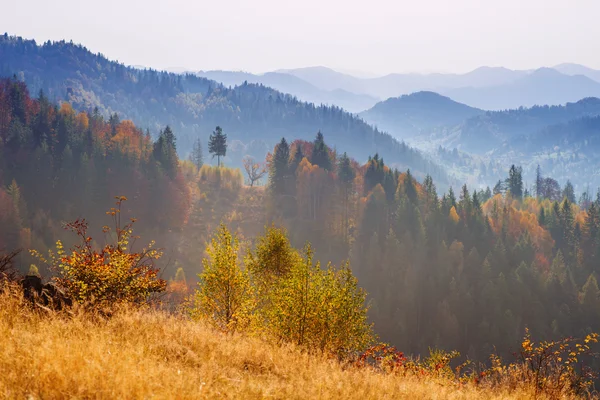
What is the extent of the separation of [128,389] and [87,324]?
Result: 13.3 feet

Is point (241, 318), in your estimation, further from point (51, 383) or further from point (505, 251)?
point (505, 251)

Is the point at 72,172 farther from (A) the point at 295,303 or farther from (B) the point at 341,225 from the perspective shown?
(A) the point at 295,303

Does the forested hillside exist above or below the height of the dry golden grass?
below

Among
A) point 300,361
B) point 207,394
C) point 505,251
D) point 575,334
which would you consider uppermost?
point 207,394

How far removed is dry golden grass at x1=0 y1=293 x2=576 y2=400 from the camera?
6623 mm

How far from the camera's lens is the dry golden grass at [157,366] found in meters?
6.62

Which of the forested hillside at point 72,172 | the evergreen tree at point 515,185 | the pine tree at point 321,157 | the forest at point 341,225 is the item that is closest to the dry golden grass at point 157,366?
the forest at point 341,225

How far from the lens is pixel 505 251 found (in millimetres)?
123000

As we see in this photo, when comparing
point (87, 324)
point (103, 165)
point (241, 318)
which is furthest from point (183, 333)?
point (103, 165)

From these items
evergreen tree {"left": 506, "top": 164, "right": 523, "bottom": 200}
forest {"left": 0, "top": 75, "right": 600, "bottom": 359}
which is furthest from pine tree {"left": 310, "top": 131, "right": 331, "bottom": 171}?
evergreen tree {"left": 506, "top": 164, "right": 523, "bottom": 200}

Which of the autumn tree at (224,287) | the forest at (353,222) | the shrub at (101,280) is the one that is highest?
the shrub at (101,280)

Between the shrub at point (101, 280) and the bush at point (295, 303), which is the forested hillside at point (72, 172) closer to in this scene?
the bush at point (295, 303)

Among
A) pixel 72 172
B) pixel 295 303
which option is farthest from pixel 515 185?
pixel 295 303

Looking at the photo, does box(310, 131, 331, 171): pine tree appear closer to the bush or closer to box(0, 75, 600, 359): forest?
box(0, 75, 600, 359): forest
